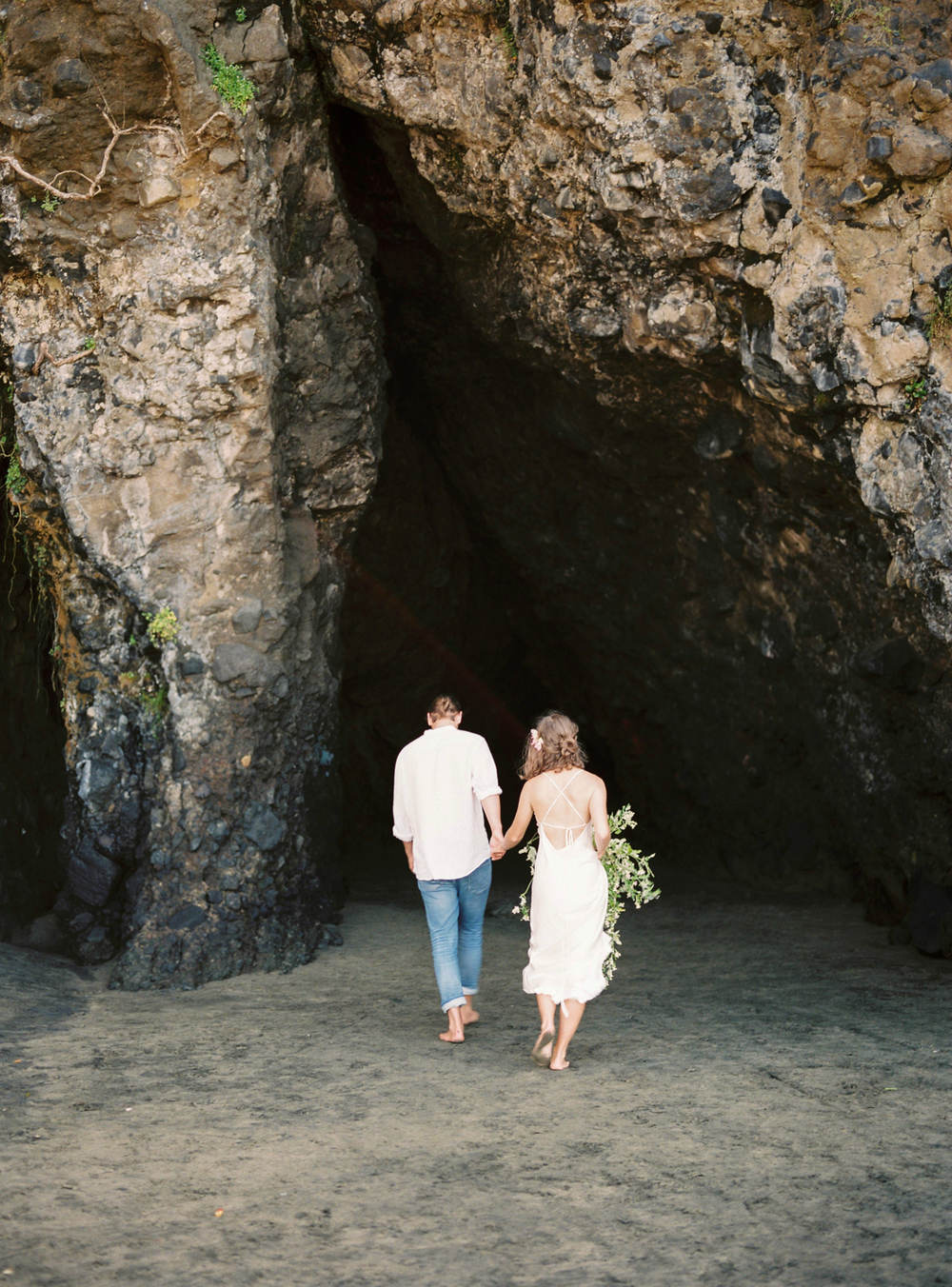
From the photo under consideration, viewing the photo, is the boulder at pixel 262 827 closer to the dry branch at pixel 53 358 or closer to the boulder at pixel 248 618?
the boulder at pixel 248 618

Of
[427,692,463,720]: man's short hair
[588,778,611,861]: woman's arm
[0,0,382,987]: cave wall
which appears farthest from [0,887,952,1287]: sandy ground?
[427,692,463,720]: man's short hair

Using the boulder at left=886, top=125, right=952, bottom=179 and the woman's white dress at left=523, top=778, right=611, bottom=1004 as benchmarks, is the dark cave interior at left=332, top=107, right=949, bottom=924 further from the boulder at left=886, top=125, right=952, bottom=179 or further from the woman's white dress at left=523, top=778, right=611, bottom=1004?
the woman's white dress at left=523, top=778, right=611, bottom=1004

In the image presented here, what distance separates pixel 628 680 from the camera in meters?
11.1

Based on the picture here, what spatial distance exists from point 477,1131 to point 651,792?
7773 millimetres

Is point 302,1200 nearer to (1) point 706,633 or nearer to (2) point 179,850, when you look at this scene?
(2) point 179,850

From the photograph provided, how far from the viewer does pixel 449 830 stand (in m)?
5.16

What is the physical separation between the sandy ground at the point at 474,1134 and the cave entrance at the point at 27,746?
224 cm

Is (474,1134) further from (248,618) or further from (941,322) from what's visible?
(941,322)

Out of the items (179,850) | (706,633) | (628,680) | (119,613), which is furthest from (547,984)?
(628,680)

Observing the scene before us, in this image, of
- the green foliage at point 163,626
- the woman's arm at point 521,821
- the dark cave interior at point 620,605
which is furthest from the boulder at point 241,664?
the woman's arm at point 521,821

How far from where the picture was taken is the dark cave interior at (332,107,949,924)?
7.50m

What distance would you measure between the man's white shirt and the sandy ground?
0.93m

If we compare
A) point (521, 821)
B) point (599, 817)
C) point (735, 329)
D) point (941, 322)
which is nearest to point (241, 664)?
point (521, 821)

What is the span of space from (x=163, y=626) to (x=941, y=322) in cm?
519
